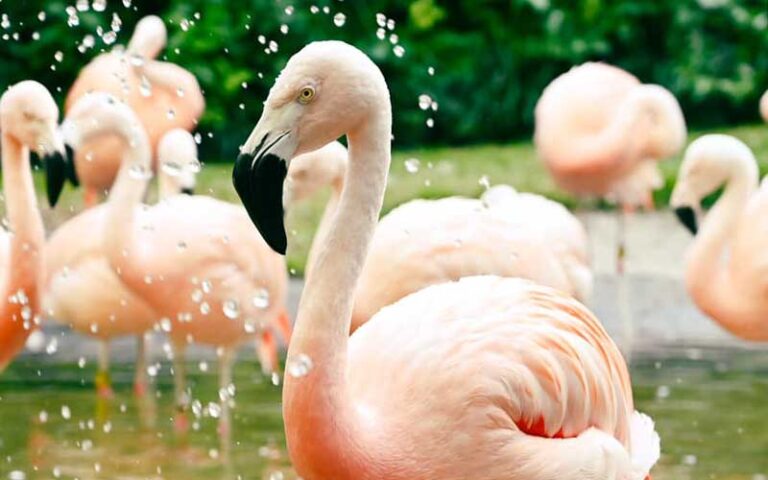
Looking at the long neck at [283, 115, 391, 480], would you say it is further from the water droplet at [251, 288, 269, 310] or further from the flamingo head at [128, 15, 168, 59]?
the flamingo head at [128, 15, 168, 59]

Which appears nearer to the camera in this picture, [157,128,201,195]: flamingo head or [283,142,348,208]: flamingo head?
[283,142,348,208]: flamingo head

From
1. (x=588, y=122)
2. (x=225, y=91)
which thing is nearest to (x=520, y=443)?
(x=588, y=122)

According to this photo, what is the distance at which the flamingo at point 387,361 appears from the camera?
9.46 feet

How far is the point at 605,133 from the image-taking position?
7.52 metres

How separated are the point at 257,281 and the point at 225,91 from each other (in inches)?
195

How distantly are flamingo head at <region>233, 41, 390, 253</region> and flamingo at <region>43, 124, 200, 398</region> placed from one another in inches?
101

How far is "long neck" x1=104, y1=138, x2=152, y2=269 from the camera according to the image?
17.1 ft

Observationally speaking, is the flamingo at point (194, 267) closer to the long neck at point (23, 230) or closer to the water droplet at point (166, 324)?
the water droplet at point (166, 324)

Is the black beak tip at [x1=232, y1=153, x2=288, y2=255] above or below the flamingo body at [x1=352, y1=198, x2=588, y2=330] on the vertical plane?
above

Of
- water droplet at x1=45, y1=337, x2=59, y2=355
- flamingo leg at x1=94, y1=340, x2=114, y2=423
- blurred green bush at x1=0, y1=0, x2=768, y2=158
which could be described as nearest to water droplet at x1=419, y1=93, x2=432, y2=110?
flamingo leg at x1=94, y1=340, x2=114, y2=423

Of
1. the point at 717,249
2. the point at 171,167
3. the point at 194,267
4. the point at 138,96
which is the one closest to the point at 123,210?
the point at 194,267

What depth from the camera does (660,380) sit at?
234 inches

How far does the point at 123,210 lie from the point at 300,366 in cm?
247

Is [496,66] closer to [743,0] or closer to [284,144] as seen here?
[743,0]
